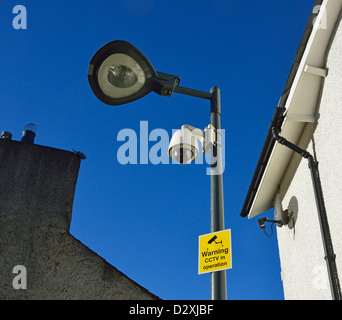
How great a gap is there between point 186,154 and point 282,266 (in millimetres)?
4025

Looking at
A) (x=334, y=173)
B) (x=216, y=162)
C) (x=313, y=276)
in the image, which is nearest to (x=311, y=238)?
(x=313, y=276)

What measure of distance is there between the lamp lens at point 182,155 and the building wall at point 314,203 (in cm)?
190

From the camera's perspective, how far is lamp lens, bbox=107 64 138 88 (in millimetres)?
4250

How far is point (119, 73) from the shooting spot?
4.27 meters

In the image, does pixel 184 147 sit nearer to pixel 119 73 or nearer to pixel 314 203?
pixel 119 73

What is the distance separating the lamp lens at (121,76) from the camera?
167 inches

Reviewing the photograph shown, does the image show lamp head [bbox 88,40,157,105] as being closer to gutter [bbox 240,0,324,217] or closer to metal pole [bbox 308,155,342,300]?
gutter [bbox 240,0,324,217]

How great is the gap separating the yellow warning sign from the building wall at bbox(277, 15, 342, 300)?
1.93 metres

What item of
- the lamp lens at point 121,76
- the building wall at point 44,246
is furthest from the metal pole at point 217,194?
→ the building wall at point 44,246

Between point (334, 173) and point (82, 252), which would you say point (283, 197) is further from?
point (82, 252)

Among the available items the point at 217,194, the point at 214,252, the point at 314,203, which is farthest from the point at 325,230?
the point at 214,252

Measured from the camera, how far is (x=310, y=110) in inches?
230

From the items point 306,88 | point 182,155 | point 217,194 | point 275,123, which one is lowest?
point 217,194

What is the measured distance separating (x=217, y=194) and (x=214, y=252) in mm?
617
